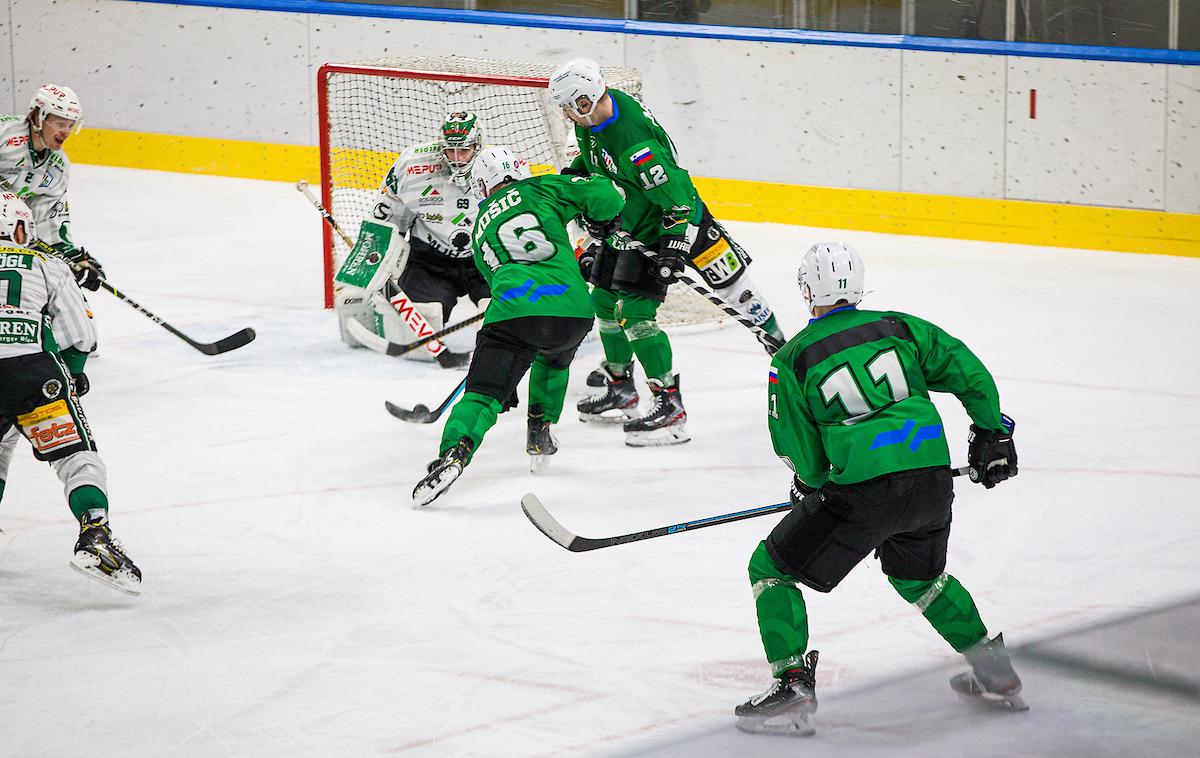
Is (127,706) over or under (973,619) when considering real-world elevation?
under

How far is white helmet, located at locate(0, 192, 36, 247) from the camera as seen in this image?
3.79 m

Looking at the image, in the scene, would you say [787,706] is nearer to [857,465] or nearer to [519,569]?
[857,465]

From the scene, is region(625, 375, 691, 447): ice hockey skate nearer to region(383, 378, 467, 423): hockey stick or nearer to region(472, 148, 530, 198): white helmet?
region(383, 378, 467, 423): hockey stick

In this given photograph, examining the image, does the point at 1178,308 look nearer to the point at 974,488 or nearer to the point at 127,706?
the point at 974,488

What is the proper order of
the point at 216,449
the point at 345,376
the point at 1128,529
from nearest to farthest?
the point at 1128,529
the point at 216,449
the point at 345,376

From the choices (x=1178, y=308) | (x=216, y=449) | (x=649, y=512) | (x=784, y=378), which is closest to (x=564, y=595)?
(x=649, y=512)

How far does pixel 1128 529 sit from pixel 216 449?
9.15 ft

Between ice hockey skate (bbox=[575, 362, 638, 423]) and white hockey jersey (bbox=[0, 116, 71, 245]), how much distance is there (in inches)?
81.5

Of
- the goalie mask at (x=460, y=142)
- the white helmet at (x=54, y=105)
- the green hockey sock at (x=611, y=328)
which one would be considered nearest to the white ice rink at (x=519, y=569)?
the green hockey sock at (x=611, y=328)

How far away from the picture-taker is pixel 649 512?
430 centimetres

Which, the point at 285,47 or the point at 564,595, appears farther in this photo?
the point at 285,47

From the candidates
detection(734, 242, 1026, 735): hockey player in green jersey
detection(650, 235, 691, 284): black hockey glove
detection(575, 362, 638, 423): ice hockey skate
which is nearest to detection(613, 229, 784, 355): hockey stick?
detection(650, 235, 691, 284): black hockey glove

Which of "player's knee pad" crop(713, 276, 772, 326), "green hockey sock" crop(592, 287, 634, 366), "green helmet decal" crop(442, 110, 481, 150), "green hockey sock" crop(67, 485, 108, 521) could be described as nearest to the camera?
"green hockey sock" crop(67, 485, 108, 521)

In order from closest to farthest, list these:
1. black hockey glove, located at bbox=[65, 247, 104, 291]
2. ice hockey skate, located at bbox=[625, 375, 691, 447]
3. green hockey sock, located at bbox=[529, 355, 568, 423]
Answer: green hockey sock, located at bbox=[529, 355, 568, 423] < ice hockey skate, located at bbox=[625, 375, 691, 447] < black hockey glove, located at bbox=[65, 247, 104, 291]
